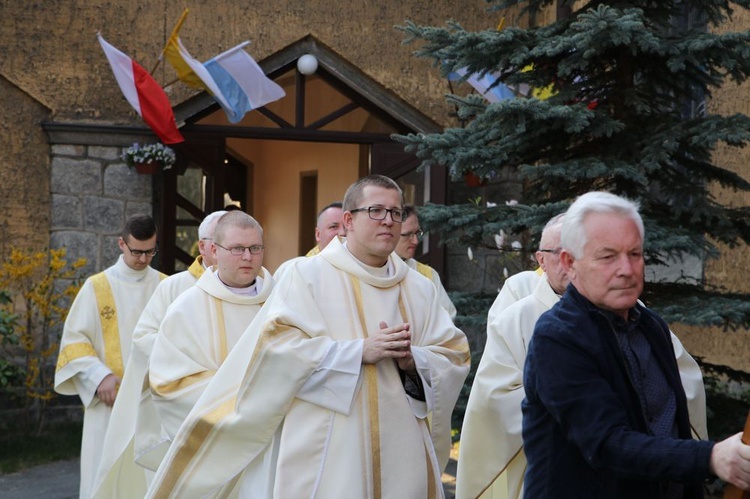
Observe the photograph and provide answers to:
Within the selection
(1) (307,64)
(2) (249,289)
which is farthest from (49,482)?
(1) (307,64)

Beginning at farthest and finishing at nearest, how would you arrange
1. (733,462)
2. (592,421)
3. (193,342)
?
(193,342) < (592,421) < (733,462)

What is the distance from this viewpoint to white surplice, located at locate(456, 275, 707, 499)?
4.80m

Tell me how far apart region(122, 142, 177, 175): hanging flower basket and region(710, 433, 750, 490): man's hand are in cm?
899

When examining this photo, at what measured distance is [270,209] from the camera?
1970 cm

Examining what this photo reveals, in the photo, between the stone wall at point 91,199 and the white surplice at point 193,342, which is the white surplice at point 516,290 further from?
the stone wall at point 91,199

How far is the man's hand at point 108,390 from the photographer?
7.55 meters

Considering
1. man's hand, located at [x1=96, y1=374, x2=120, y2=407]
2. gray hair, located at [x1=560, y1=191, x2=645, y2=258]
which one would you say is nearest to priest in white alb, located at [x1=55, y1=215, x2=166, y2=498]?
man's hand, located at [x1=96, y1=374, x2=120, y2=407]

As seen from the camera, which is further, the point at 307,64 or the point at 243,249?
the point at 307,64

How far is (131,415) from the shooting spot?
705 centimetres

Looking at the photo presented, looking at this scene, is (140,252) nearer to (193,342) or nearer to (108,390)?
(108,390)

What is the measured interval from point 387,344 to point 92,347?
13.4ft

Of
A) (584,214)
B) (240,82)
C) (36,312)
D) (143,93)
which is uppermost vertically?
(240,82)

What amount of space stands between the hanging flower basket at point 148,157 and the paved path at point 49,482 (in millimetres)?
2989

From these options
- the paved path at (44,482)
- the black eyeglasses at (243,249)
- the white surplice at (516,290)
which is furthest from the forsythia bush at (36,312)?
the white surplice at (516,290)
